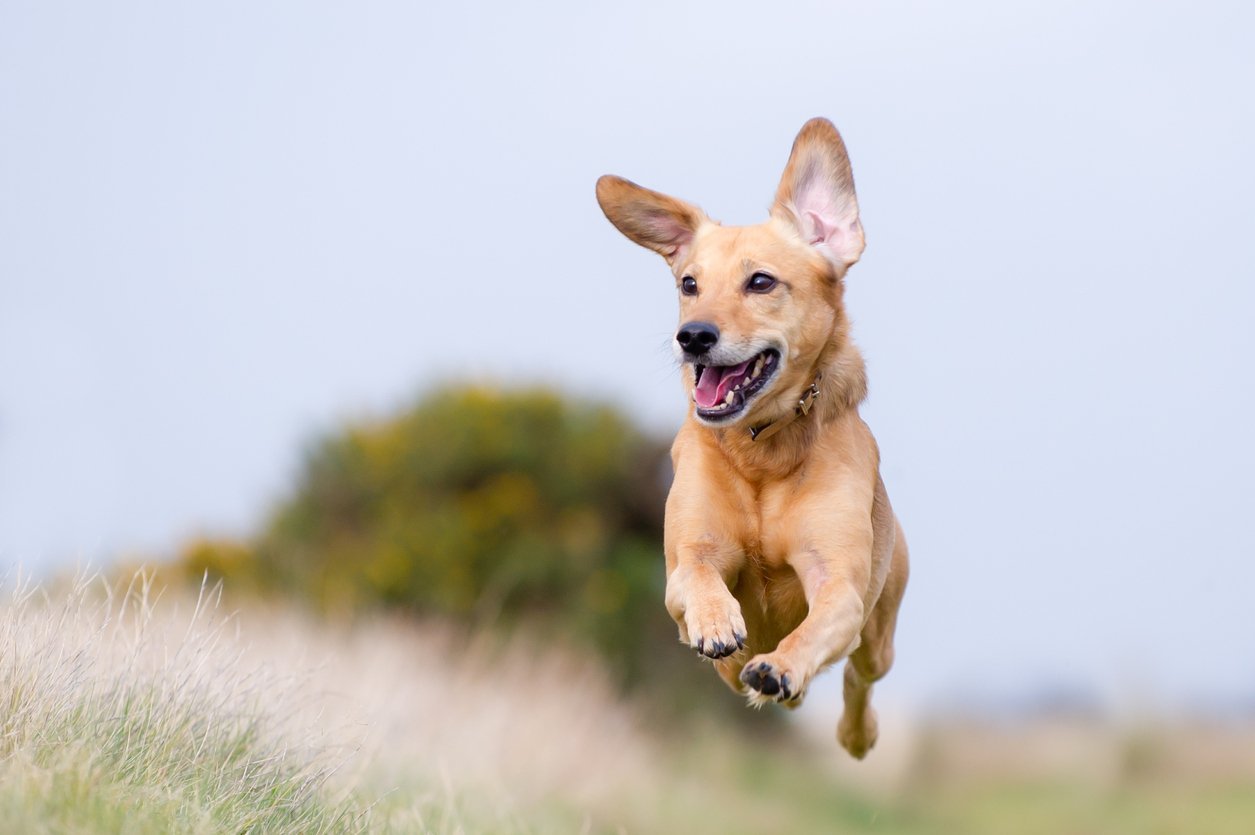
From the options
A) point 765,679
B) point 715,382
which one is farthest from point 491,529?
→ point 765,679

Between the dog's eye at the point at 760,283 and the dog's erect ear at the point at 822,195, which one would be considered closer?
the dog's eye at the point at 760,283

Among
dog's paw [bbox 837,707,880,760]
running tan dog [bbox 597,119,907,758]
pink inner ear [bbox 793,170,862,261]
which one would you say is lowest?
dog's paw [bbox 837,707,880,760]

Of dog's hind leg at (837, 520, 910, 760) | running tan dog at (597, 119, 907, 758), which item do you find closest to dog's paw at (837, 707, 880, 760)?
dog's hind leg at (837, 520, 910, 760)

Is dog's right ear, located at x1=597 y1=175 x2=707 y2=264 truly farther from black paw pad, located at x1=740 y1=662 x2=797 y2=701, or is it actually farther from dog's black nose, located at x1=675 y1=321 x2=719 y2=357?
black paw pad, located at x1=740 y1=662 x2=797 y2=701

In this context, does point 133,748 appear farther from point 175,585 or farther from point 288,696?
point 175,585

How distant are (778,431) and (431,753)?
667 cm

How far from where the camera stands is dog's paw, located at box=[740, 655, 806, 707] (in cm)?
477

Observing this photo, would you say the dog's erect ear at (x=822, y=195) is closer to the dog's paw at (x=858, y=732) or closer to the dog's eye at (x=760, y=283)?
the dog's eye at (x=760, y=283)

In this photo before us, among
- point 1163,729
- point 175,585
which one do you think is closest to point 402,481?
point 175,585

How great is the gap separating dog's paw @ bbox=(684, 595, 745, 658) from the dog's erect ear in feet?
5.64

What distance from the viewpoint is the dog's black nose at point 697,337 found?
5.45 m

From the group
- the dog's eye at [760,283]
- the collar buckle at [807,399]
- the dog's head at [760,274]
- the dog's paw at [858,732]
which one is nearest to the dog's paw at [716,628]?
the dog's head at [760,274]

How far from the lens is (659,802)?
1536 cm

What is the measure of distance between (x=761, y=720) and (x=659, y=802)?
4927 millimetres
